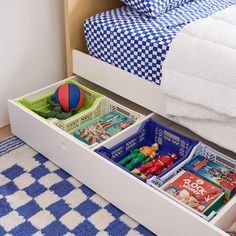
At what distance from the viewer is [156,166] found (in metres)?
1.73

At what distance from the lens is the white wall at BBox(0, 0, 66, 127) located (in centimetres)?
204

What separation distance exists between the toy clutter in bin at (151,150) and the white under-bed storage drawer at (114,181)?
0.04 meters

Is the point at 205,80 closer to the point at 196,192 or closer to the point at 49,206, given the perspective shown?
the point at 196,192

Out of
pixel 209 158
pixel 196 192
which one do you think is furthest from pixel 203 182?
pixel 209 158

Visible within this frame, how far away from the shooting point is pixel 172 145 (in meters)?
1.87

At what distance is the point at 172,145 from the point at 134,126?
20 centimetres

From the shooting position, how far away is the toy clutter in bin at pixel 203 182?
1.51 metres

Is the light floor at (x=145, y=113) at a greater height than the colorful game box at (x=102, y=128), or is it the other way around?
the colorful game box at (x=102, y=128)

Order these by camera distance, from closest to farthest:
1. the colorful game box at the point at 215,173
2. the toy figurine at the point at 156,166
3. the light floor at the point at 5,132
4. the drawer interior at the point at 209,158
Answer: the drawer interior at the point at 209,158, the colorful game box at the point at 215,173, the toy figurine at the point at 156,166, the light floor at the point at 5,132

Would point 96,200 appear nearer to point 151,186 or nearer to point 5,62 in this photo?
point 151,186

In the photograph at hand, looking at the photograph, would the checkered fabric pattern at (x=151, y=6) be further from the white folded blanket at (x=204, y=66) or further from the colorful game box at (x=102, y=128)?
the colorful game box at (x=102, y=128)

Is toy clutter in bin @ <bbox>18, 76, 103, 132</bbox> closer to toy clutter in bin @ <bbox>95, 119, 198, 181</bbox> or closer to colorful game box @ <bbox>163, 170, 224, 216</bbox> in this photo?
toy clutter in bin @ <bbox>95, 119, 198, 181</bbox>

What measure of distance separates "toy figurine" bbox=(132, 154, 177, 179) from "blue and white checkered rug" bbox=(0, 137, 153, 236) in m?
0.19

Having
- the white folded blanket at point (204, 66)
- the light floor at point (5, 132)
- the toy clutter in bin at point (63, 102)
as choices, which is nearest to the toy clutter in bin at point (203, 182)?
the white folded blanket at point (204, 66)
